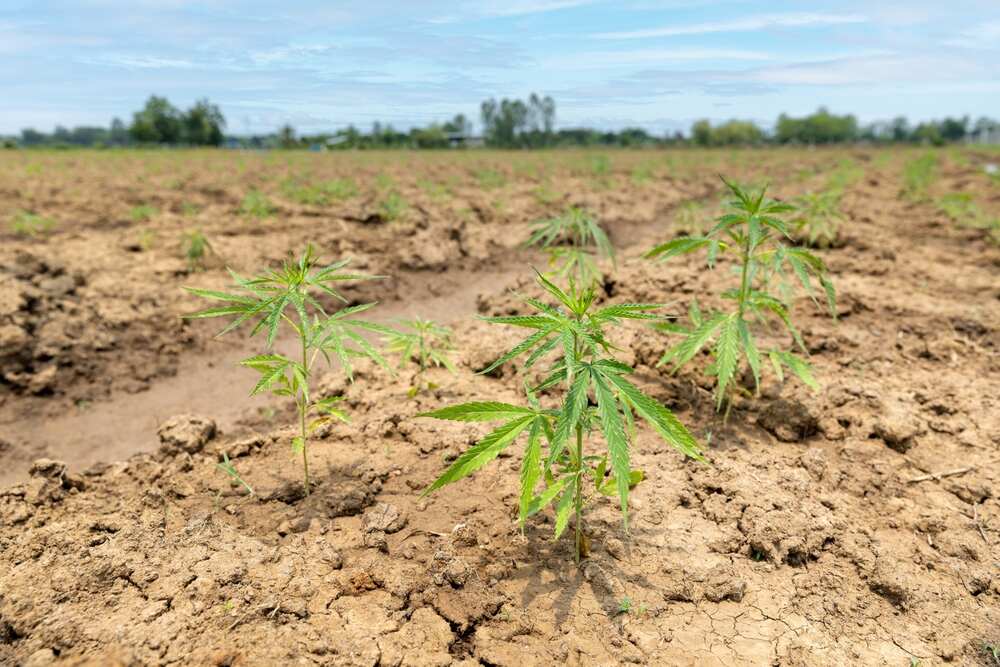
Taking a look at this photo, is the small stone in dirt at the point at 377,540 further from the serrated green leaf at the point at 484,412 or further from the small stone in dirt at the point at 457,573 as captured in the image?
the serrated green leaf at the point at 484,412

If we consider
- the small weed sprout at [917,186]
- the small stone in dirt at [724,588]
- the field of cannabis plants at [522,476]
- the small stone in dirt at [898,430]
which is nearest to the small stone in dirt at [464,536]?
the field of cannabis plants at [522,476]

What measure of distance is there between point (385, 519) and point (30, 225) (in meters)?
7.47

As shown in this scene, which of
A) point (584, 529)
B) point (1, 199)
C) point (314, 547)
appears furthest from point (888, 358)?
point (1, 199)

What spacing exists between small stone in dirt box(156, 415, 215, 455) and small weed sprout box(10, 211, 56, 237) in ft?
18.7

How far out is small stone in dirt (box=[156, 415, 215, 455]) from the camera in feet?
11.1

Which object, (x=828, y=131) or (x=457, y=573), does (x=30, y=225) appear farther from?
(x=828, y=131)

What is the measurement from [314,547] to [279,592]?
280 millimetres

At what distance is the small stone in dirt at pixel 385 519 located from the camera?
2.57 m

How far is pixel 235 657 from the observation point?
75.5 inches

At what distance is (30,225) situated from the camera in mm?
7480

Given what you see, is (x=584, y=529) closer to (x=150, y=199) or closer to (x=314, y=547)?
(x=314, y=547)

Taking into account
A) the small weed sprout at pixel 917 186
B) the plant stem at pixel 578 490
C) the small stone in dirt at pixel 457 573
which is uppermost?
the small weed sprout at pixel 917 186

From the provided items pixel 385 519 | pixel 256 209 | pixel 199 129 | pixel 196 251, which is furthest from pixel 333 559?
pixel 199 129

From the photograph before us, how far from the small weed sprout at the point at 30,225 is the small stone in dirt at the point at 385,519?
722 centimetres
